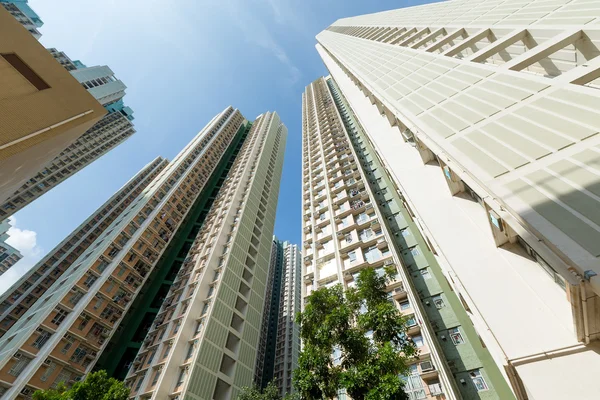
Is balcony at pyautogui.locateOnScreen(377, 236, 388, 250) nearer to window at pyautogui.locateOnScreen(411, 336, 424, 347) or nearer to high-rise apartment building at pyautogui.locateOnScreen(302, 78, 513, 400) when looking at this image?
high-rise apartment building at pyautogui.locateOnScreen(302, 78, 513, 400)

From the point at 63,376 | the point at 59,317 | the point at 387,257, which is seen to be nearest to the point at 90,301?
the point at 59,317

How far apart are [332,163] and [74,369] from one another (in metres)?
33.9

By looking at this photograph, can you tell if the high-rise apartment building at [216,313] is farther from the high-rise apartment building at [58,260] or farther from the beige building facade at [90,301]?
the high-rise apartment building at [58,260]

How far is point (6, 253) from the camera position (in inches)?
2402

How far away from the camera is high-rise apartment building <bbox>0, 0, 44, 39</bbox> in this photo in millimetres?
53331

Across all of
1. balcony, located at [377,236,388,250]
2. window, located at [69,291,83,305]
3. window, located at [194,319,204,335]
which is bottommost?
window, located at [194,319,204,335]

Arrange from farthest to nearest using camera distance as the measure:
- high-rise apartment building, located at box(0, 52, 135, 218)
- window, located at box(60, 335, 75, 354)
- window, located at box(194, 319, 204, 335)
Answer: high-rise apartment building, located at box(0, 52, 135, 218), window, located at box(194, 319, 204, 335), window, located at box(60, 335, 75, 354)

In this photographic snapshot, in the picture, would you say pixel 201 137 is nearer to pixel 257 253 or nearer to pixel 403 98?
pixel 257 253

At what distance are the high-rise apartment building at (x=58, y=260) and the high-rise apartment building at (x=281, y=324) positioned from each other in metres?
35.8

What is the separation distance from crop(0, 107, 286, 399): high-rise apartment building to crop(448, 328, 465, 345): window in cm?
1930

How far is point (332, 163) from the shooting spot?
37781 millimetres

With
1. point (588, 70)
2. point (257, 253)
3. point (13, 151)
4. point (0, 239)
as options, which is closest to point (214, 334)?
point (257, 253)

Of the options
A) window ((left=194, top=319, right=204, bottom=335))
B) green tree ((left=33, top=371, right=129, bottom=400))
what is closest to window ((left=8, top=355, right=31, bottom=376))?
window ((left=194, top=319, right=204, bottom=335))

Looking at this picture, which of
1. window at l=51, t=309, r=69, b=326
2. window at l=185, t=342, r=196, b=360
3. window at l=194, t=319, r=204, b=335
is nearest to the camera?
window at l=185, t=342, r=196, b=360
